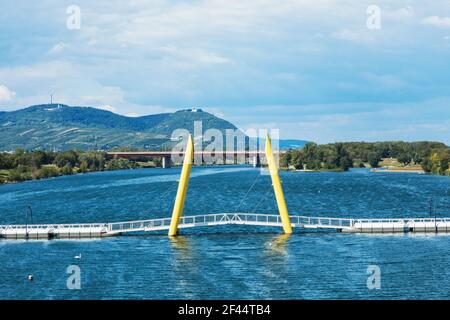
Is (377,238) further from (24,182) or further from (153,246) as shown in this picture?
(24,182)

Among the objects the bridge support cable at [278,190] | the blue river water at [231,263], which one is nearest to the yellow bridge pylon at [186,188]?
the bridge support cable at [278,190]

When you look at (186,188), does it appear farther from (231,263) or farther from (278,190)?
(231,263)

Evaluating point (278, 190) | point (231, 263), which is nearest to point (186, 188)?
point (278, 190)

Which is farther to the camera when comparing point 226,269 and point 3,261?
point 3,261

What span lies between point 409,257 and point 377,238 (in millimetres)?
10715

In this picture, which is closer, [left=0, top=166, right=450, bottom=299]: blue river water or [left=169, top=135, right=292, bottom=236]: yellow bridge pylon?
[left=0, top=166, right=450, bottom=299]: blue river water

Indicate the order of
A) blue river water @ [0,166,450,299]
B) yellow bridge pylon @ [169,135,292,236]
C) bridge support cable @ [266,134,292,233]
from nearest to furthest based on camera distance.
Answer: blue river water @ [0,166,450,299], yellow bridge pylon @ [169,135,292,236], bridge support cable @ [266,134,292,233]

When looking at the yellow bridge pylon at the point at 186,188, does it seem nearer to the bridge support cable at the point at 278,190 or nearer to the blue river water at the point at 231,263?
the bridge support cable at the point at 278,190

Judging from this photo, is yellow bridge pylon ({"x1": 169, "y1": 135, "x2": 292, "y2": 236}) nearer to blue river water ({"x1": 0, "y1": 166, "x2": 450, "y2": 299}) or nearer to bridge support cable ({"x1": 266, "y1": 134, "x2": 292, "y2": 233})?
bridge support cable ({"x1": 266, "y1": 134, "x2": 292, "y2": 233})

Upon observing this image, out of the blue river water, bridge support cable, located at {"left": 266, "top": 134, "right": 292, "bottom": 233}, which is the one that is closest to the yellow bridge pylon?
bridge support cable, located at {"left": 266, "top": 134, "right": 292, "bottom": 233}

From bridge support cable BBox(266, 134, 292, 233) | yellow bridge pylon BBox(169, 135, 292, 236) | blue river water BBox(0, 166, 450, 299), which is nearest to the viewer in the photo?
blue river water BBox(0, 166, 450, 299)

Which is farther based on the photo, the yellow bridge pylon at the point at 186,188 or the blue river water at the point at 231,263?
the yellow bridge pylon at the point at 186,188

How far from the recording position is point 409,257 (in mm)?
63938
